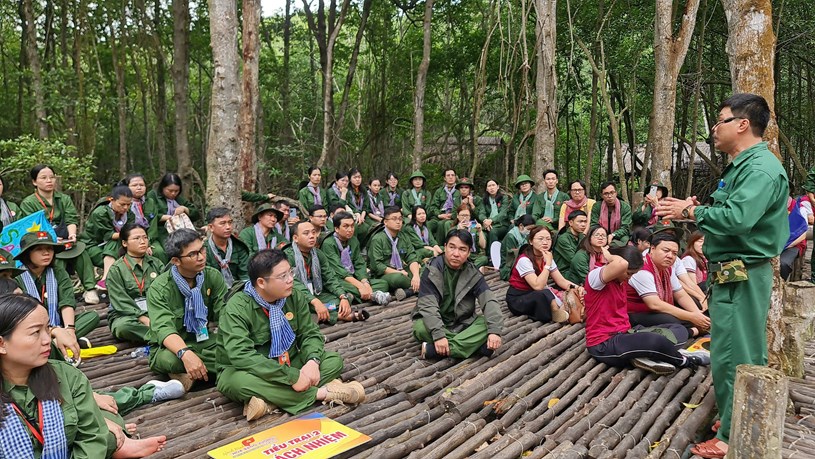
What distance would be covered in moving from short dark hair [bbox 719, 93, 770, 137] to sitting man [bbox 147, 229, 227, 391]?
340 centimetres

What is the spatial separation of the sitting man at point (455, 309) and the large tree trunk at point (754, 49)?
2211mm

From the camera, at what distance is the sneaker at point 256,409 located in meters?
3.12

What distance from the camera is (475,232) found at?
8.66 metres

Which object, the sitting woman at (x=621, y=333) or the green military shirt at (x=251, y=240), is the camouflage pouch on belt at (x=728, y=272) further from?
the green military shirt at (x=251, y=240)

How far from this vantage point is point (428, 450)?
2.82 meters

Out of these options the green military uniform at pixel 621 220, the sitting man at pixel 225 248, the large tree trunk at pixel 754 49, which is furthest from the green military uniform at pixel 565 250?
the sitting man at pixel 225 248

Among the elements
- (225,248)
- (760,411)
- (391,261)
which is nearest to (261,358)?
(760,411)

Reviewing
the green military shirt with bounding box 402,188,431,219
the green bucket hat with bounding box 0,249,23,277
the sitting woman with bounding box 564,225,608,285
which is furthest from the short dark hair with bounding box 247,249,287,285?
the green military shirt with bounding box 402,188,431,219

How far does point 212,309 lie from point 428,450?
6.92 feet

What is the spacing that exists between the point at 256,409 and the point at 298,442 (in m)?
0.44

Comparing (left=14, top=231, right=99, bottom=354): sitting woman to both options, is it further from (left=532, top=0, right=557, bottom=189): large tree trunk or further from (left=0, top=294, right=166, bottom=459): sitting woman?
(left=532, top=0, right=557, bottom=189): large tree trunk

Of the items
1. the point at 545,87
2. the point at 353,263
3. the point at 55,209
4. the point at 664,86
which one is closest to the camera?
the point at 55,209

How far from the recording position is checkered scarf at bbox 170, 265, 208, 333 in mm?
3838

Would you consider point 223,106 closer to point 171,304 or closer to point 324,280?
point 324,280
